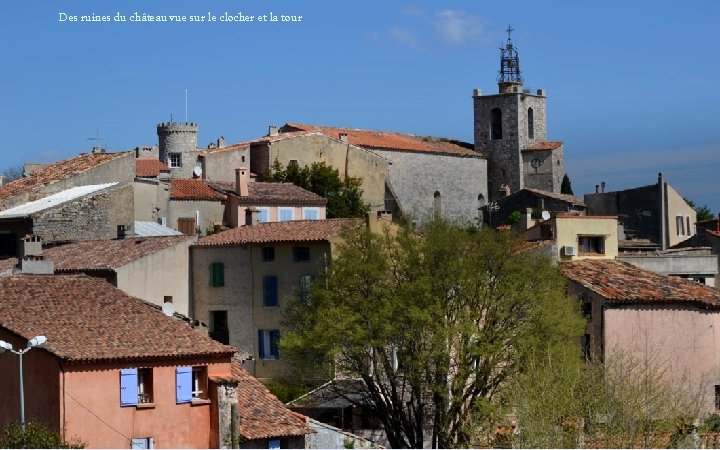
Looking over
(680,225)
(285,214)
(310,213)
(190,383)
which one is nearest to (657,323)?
(190,383)

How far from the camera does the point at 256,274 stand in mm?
50375

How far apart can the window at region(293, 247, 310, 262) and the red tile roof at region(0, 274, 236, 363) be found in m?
13.9

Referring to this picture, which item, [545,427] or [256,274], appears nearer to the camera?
[545,427]

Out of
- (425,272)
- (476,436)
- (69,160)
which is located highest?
(69,160)

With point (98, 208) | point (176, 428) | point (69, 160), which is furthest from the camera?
point (69, 160)

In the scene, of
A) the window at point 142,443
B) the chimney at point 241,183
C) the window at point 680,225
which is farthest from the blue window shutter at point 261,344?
the window at point 680,225

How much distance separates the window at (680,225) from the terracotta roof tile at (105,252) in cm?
2804

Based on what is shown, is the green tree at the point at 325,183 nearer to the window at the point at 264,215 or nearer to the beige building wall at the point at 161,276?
the window at the point at 264,215

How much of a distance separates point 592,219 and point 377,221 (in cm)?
814

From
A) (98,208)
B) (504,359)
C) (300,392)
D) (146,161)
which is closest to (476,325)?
(504,359)

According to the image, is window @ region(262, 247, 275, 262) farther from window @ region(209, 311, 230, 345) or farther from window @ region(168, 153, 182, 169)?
window @ region(168, 153, 182, 169)

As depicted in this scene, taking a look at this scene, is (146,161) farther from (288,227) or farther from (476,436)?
(476,436)

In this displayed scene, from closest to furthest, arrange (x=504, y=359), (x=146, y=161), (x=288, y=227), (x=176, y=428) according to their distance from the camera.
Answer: (x=176, y=428)
(x=504, y=359)
(x=288, y=227)
(x=146, y=161)

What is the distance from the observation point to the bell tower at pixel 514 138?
4382 inches
